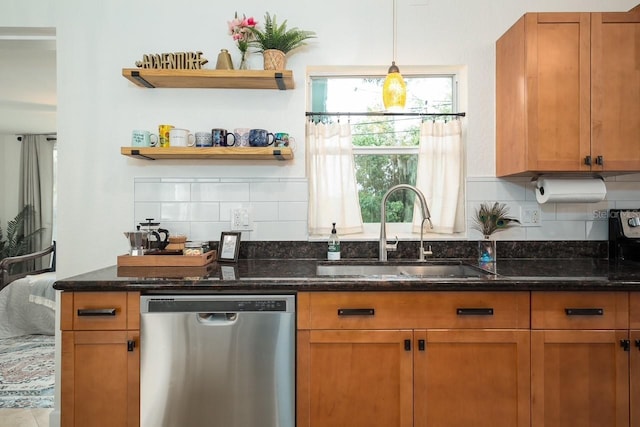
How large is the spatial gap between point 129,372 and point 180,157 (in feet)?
3.80

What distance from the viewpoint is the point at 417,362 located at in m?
1.68

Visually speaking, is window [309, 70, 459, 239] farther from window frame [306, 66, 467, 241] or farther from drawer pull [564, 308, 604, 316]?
drawer pull [564, 308, 604, 316]

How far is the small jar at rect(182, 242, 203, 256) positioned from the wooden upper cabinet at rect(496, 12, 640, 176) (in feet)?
5.64

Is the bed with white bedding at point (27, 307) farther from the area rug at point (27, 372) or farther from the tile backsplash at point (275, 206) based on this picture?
the tile backsplash at point (275, 206)

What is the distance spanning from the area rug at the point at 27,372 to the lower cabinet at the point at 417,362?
2.06 meters

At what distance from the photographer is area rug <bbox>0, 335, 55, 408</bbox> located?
2666mm

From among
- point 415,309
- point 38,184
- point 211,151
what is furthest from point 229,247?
point 38,184

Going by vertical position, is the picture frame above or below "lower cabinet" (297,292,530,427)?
above

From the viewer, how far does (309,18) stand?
94.2 inches

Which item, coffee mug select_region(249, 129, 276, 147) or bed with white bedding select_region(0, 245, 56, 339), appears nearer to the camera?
coffee mug select_region(249, 129, 276, 147)

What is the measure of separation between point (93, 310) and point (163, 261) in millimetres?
432

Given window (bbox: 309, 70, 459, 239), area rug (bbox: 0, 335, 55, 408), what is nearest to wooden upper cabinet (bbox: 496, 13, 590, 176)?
window (bbox: 309, 70, 459, 239)

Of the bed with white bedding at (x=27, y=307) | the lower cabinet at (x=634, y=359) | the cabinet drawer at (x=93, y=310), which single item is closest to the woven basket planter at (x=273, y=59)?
the cabinet drawer at (x=93, y=310)

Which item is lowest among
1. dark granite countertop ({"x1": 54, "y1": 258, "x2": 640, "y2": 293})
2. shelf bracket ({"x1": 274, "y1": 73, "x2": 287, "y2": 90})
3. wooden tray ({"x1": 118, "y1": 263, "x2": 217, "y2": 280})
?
dark granite countertop ({"x1": 54, "y1": 258, "x2": 640, "y2": 293})
